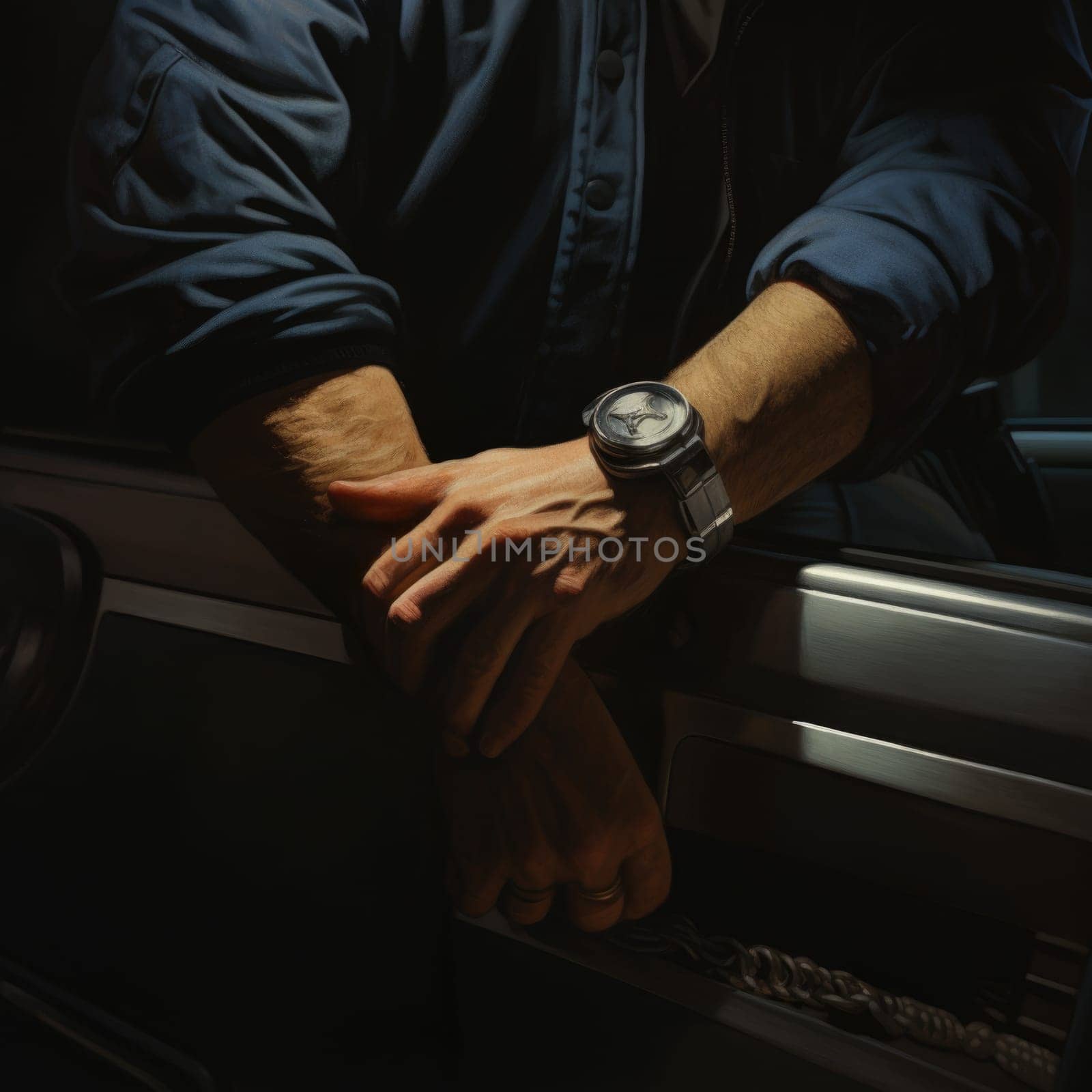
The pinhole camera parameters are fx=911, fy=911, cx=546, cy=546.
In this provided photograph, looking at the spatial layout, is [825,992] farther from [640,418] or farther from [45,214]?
[45,214]

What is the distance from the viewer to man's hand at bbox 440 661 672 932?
0.66 metres

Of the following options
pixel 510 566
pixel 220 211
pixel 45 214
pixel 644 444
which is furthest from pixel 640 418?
pixel 45 214

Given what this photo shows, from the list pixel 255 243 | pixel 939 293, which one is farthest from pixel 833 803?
pixel 255 243

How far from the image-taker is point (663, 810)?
26.0 inches

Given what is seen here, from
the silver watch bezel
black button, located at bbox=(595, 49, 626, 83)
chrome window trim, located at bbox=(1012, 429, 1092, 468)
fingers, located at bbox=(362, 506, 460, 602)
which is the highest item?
black button, located at bbox=(595, 49, 626, 83)

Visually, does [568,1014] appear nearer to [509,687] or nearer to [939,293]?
[509,687]

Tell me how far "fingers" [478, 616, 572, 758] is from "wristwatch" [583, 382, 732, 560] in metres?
0.12

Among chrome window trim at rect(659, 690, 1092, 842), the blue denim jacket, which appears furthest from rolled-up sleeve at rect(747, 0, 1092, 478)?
chrome window trim at rect(659, 690, 1092, 842)

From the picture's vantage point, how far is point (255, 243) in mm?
655

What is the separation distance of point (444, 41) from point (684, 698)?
55 centimetres

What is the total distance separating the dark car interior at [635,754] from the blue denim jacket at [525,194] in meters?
0.09

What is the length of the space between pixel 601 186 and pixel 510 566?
13.3 inches

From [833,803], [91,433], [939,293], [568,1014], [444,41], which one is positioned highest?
[444,41]

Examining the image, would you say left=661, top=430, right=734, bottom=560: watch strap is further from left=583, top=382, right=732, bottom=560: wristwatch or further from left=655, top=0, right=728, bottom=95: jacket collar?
left=655, top=0, right=728, bottom=95: jacket collar
